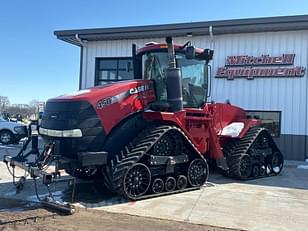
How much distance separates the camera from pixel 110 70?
17828mm

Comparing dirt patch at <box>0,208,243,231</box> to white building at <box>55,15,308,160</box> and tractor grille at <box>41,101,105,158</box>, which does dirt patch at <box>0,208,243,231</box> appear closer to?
tractor grille at <box>41,101,105,158</box>

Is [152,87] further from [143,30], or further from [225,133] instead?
[143,30]

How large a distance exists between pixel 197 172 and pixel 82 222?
338 centimetres

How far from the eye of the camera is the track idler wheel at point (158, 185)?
7.59 metres

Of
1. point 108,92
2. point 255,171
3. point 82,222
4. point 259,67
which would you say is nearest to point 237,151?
point 255,171

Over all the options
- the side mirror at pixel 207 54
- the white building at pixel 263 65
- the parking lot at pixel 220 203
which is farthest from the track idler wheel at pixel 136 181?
the white building at pixel 263 65

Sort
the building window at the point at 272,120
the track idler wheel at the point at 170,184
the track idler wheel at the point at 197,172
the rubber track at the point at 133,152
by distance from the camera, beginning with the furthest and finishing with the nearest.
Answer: the building window at the point at 272,120
the track idler wheel at the point at 197,172
the track idler wheel at the point at 170,184
the rubber track at the point at 133,152

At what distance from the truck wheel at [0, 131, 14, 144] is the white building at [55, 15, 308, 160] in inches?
318

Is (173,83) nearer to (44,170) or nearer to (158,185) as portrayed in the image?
(158,185)

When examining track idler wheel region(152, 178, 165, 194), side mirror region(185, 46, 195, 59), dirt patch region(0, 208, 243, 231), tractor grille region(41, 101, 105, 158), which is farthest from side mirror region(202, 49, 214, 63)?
dirt patch region(0, 208, 243, 231)

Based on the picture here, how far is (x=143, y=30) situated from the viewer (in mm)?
16625

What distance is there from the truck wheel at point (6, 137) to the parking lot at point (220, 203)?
11517 mm

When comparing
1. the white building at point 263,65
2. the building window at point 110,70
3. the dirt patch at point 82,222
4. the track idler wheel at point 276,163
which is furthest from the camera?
the building window at point 110,70

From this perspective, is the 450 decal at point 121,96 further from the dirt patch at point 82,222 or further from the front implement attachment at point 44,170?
the dirt patch at point 82,222
